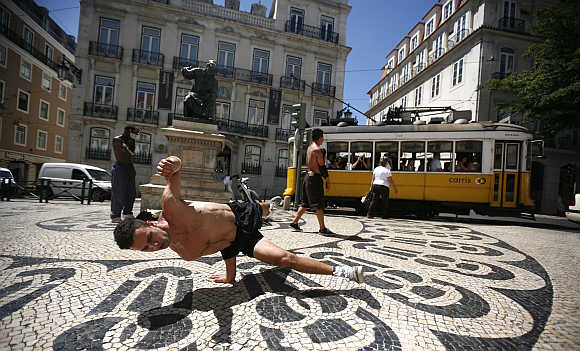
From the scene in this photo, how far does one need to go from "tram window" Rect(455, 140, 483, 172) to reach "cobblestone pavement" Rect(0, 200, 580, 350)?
5.27 meters

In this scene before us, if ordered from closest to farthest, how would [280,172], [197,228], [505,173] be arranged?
[197,228]
[505,173]
[280,172]

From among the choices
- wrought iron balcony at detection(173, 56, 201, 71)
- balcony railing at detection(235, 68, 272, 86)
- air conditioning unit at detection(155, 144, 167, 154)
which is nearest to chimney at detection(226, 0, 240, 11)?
balcony railing at detection(235, 68, 272, 86)

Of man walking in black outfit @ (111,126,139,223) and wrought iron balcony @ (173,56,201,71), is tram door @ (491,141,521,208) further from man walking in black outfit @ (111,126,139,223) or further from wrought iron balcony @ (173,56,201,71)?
wrought iron balcony @ (173,56,201,71)

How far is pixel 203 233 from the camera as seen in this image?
1.80 m

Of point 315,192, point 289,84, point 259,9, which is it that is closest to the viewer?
point 315,192

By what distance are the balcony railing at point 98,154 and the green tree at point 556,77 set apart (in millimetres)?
25882

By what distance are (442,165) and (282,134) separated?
1499 centimetres

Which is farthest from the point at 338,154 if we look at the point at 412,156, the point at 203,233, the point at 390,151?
the point at 203,233

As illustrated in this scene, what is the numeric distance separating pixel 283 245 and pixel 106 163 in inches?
814

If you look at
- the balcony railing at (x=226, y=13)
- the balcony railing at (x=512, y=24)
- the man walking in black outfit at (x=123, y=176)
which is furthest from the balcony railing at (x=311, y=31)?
the man walking in black outfit at (x=123, y=176)

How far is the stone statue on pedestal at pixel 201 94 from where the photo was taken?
6801 millimetres

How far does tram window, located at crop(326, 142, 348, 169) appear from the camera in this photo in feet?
29.8

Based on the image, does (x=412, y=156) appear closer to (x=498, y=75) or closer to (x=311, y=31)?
(x=498, y=75)

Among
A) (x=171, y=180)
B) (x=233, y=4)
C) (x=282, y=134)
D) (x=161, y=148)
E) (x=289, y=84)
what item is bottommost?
(x=171, y=180)
